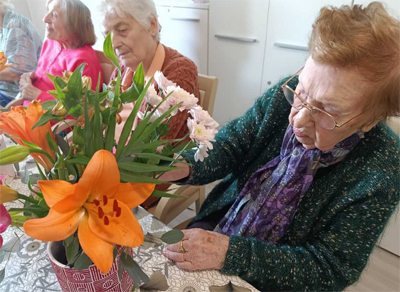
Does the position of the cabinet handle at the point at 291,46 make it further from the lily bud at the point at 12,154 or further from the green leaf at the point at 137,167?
the lily bud at the point at 12,154

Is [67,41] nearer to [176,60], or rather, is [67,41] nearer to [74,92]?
[176,60]

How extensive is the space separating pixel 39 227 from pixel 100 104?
0.61 feet

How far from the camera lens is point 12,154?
38cm

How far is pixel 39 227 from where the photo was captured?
0.32 metres

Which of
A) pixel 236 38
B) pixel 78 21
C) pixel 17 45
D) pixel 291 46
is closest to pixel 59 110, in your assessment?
pixel 78 21

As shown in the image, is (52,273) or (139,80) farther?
(52,273)

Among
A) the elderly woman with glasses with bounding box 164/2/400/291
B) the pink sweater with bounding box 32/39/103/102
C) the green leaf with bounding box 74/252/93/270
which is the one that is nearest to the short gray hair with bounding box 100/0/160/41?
the pink sweater with bounding box 32/39/103/102

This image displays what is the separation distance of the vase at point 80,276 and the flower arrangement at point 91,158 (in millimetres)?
27

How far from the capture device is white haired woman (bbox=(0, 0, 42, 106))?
2.04 metres

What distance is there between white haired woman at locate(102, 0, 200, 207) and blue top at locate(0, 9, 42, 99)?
1.14 meters

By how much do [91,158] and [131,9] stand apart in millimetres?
1041

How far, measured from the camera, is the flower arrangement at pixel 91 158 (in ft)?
1.10

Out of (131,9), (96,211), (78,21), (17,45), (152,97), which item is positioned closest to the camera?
(96,211)

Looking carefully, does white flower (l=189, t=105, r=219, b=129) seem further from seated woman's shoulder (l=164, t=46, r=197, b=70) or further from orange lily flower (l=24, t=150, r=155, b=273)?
seated woman's shoulder (l=164, t=46, r=197, b=70)
